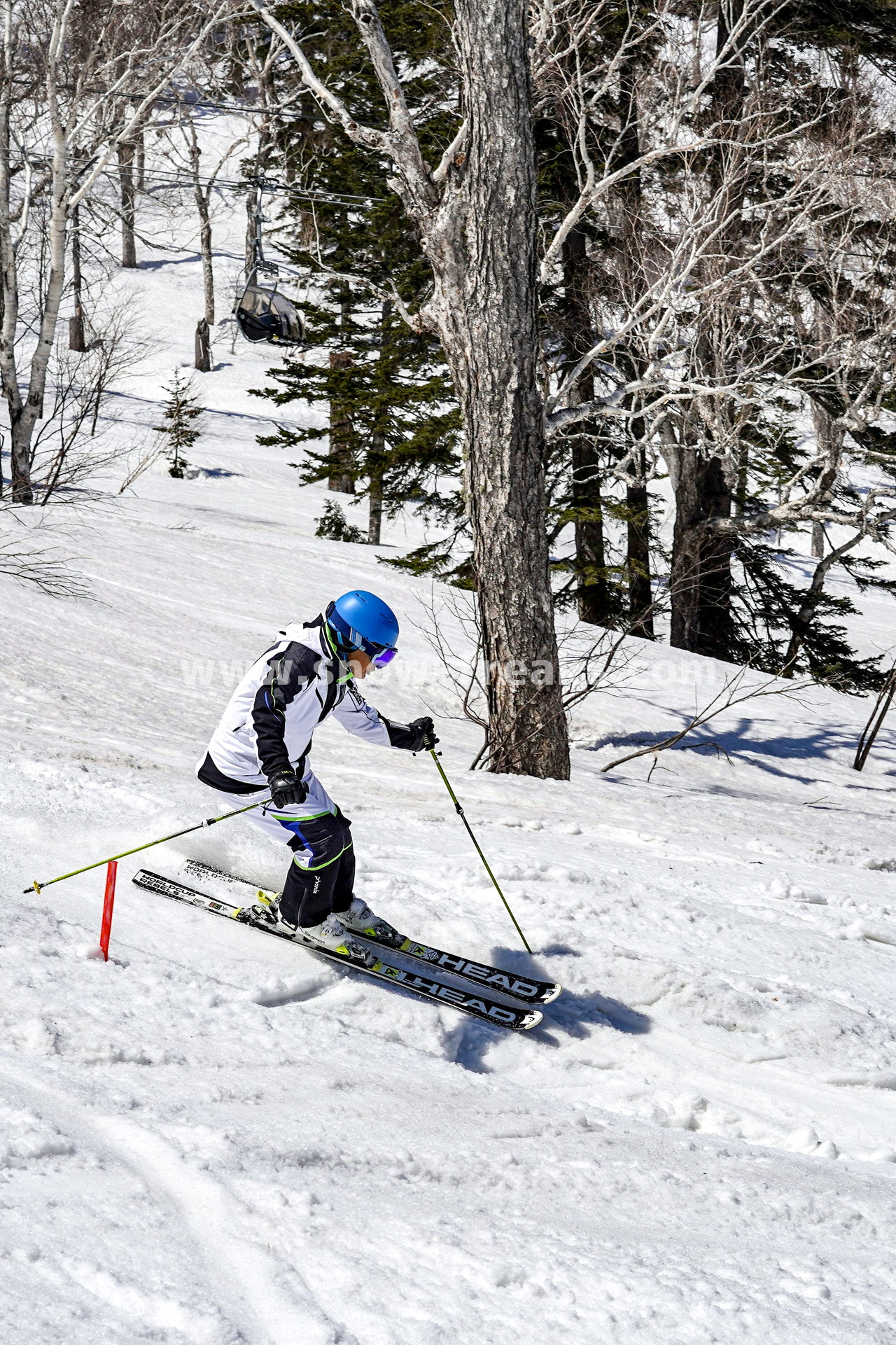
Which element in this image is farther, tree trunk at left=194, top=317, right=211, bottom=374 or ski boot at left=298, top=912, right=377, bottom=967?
tree trunk at left=194, top=317, right=211, bottom=374

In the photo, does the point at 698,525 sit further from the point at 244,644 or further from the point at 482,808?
the point at 482,808

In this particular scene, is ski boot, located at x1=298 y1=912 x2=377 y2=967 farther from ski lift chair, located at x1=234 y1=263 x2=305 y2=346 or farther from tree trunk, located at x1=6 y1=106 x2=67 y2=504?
tree trunk, located at x1=6 y1=106 x2=67 y2=504

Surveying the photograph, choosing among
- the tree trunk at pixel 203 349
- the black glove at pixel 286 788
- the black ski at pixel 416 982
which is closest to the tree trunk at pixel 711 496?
the black ski at pixel 416 982

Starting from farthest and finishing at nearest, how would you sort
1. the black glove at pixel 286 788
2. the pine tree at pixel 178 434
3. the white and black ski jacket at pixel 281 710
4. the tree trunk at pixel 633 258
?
the pine tree at pixel 178 434
the tree trunk at pixel 633 258
the white and black ski jacket at pixel 281 710
the black glove at pixel 286 788

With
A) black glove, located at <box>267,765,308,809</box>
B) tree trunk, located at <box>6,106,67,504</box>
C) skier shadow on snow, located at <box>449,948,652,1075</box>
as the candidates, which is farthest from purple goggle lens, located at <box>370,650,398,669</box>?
tree trunk, located at <box>6,106,67,504</box>

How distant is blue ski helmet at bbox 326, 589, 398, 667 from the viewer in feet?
14.6

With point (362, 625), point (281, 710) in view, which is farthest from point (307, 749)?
point (362, 625)

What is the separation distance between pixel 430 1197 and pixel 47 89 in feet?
60.3

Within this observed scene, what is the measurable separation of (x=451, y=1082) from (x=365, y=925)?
1.03 meters

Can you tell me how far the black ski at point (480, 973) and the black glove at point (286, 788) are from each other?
994 millimetres

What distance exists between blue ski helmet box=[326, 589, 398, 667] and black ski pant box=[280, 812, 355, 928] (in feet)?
2.47

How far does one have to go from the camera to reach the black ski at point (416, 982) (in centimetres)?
454

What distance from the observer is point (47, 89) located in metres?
17.0

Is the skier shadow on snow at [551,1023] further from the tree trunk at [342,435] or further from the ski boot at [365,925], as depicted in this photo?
the tree trunk at [342,435]
